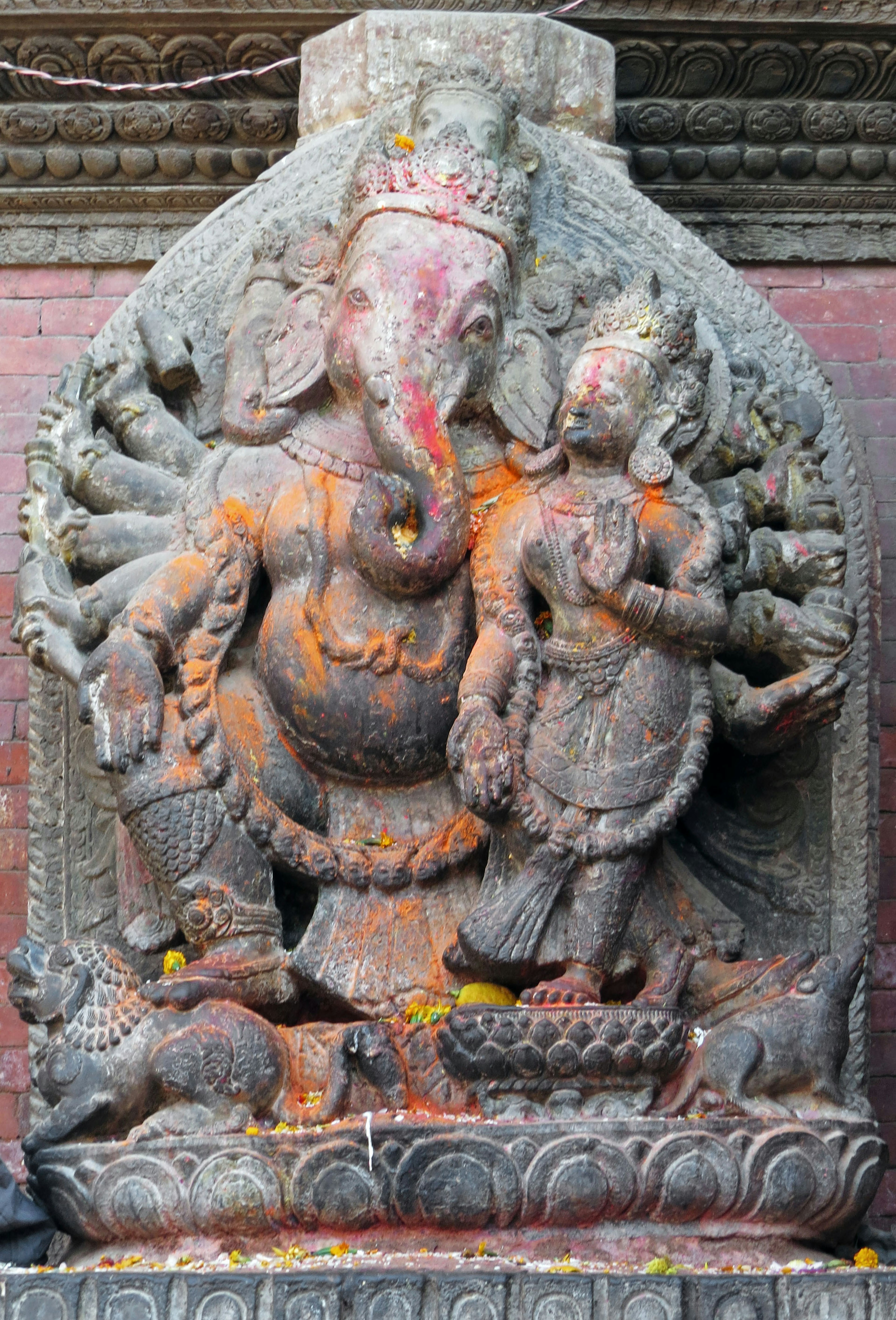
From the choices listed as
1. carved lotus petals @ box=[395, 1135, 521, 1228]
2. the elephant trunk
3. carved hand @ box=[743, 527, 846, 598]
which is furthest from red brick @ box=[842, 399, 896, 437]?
carved lotus petals @ box=[395, 1135, 521, 1228]

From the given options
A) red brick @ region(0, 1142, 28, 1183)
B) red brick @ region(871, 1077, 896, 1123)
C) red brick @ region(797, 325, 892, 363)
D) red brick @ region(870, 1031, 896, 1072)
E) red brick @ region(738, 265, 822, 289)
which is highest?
red brick @ region(738, 265, 822, 289)

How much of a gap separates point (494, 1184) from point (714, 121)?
11.4ft

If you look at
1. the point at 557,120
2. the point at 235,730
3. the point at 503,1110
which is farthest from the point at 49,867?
the point at 557,120

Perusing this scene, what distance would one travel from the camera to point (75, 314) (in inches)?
263

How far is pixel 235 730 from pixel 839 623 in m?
1.40

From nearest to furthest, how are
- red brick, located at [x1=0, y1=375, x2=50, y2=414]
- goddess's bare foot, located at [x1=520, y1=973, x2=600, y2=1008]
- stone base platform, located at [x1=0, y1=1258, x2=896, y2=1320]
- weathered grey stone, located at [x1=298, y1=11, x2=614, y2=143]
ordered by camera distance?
stone base platform, located at [x1=0, y1=1258, x2=896, y2=1320] < goddess's bare foot, located at [x1=520, y1=973, x2=600, y2=1008] < weathered grey stone, located at [x1=298, y1=11, x2=614, y2=143] < red brick, located at [x1=0, y1=375, x2=50, y2=414]

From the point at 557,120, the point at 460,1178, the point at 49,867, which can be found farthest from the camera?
the point at 557,120

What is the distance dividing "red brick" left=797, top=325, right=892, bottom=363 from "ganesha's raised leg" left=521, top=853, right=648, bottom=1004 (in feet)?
7.41

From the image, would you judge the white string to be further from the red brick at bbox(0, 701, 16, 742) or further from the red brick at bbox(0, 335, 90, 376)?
the red brick at bbox(0, 701, 16, 742)

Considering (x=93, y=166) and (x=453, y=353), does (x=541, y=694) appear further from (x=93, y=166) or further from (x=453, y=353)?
(x=93, y=166)

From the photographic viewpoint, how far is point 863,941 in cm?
509

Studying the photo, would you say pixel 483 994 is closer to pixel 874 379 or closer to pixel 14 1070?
pixel 14 1070

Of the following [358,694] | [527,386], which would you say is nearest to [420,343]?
[527,386]

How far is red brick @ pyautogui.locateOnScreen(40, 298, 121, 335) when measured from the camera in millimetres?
6656
